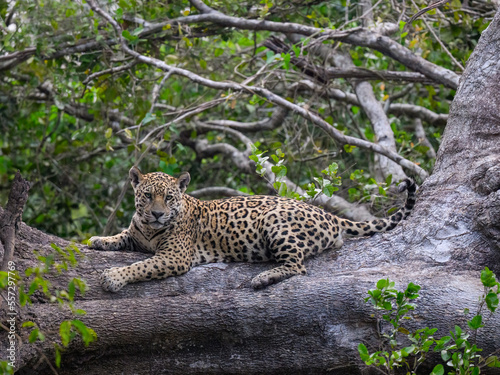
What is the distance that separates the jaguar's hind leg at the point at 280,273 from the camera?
582 centimetres

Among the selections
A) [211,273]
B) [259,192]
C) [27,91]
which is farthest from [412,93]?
[211,273]

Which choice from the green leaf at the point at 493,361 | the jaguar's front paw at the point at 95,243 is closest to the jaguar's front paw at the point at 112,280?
the jaguar's front paw at the point at 95,243

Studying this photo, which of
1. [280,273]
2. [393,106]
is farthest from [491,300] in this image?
[393,106]

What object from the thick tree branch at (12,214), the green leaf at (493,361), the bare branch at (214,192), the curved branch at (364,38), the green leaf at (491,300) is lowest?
the bare branch at (214,192)

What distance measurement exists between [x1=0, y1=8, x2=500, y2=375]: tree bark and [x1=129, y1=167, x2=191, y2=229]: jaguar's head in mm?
1000

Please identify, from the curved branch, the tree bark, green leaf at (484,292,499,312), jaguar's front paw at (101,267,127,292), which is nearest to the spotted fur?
jaguar's front paw at (101,267,127,292)

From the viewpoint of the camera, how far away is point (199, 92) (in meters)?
11.8

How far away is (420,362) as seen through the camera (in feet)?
16.2

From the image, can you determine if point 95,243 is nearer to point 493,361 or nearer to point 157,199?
point 157,199

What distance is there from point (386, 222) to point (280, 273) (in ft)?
3.96

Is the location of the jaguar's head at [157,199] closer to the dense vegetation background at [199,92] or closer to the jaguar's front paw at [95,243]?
the jaguar's front paw at [95,243]

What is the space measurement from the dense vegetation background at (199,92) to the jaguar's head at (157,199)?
0.95 m

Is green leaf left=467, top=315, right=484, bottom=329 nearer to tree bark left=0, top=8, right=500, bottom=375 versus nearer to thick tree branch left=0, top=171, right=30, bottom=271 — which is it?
tree bark left=0, top=8, right=500, bottom=375

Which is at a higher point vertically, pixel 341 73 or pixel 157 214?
pixel 341 73
